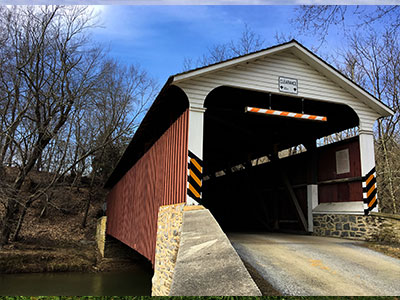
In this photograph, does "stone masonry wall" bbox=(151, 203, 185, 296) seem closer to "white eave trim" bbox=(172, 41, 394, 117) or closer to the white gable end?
the white gable end

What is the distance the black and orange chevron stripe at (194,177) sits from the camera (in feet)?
18.9

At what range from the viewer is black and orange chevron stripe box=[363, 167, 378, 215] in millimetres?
7148

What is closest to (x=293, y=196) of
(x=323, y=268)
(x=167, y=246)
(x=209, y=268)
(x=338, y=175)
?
(x=338, y=175)

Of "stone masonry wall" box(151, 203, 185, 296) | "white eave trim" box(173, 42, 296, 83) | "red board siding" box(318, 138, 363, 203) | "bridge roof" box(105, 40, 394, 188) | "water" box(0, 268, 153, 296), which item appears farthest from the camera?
"water" box(0, 268, 153, 296)

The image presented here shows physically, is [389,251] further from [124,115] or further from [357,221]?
[124,115]

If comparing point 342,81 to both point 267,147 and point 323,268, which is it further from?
point 267,147

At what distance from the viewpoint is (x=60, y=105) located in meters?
15.1

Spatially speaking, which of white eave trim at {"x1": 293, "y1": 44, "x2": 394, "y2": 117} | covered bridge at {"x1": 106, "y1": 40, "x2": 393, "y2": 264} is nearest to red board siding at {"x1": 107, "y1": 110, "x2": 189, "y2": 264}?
covered bridge at {"x1": 106, "y1": 40, "x2": 393, "y2": 264}

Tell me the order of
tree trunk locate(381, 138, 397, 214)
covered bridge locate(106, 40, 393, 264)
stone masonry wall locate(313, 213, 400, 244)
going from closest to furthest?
covered bridge locate(106, 40, 393, 264)
stone masonry wall locate(313, 213, 400, 244)
tree trunk locate(381, 138, 397, 214)

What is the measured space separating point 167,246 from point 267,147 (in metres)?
6.52

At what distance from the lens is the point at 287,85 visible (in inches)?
274

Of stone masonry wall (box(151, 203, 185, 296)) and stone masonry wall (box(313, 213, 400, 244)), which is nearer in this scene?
stone masonry wall (box(151, 203, 185, 296))

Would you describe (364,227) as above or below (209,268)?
above

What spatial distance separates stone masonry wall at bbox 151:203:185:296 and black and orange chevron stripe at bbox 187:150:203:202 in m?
0.25
